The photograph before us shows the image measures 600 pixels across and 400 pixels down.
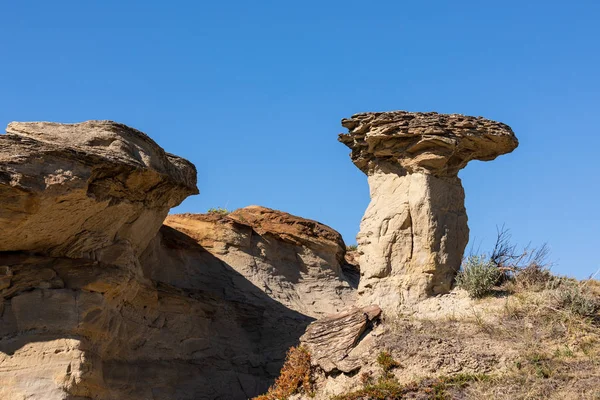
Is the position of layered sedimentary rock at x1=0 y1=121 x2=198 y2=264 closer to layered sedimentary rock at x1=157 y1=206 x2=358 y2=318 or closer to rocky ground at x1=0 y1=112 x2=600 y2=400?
rocky ground at x1=0 y1=112 x2=600 y2=400

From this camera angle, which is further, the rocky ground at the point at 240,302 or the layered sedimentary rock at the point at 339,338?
the layered sedimentary rock at the point at 339,338

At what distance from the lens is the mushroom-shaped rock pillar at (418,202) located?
51.5 feet

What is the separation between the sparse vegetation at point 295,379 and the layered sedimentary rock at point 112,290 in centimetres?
172

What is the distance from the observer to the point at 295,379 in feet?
48.5

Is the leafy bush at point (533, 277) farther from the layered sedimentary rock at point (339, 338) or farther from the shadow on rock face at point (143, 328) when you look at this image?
the shadow on rock face at point (143, 328)

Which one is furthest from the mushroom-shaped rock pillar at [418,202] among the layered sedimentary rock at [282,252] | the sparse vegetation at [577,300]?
the layered sedimentary rock at [282,252]

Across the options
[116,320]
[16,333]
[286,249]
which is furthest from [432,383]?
[286,249]

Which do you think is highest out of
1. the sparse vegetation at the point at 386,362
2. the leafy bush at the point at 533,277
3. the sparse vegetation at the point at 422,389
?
the leafy bush at the point at 533,277

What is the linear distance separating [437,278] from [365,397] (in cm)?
314

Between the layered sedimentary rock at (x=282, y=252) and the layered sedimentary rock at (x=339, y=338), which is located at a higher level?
the layered sedimentary rock at (x=282, y=252)

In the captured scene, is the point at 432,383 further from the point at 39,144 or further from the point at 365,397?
the point at 39,144

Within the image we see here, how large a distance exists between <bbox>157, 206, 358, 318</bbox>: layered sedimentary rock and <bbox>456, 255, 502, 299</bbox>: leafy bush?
4.70m

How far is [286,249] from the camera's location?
20766 millimetres

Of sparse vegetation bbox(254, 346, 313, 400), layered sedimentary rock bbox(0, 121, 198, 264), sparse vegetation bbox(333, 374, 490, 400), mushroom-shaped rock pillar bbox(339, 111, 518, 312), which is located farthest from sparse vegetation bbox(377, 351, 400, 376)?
layered sedimentary rock bbox(0, 121, 198, 264)
